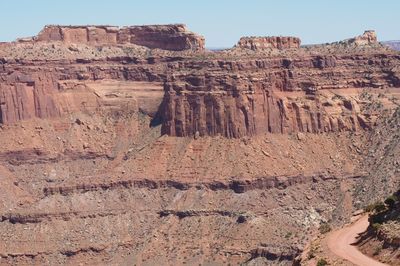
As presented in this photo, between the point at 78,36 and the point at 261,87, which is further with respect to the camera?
the point at 78,36

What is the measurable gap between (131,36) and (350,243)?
87.5 metres

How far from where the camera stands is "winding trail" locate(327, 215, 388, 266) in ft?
139

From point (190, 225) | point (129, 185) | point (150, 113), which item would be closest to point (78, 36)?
point (150, 113)

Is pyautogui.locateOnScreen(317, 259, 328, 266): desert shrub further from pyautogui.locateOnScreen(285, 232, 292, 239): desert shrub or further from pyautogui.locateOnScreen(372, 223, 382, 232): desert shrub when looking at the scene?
pyautogui.locateOnScreen(285, 232, 292, 239): desert shrub

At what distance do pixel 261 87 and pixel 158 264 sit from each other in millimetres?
23036

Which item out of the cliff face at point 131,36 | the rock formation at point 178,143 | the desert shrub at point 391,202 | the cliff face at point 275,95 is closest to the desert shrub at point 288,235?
the rock formation at point 178,143

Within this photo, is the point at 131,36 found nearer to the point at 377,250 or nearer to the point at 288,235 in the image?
the point at 288,235

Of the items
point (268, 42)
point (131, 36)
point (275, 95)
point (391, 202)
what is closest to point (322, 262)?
point (391, 202)

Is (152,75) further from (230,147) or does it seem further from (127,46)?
(230,147)

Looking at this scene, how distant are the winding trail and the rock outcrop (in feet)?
213

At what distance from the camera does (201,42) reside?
125688 millimetres

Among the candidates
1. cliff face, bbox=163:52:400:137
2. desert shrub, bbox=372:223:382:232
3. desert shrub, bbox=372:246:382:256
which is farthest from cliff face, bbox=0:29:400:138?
desert shrub, bbox=372:246:382:256

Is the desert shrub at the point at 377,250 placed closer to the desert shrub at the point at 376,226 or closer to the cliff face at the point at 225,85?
the desert shrub at the point at 376,226

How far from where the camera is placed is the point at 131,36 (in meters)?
131
